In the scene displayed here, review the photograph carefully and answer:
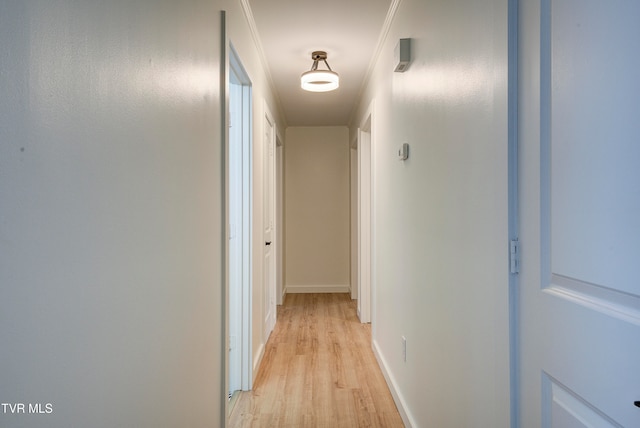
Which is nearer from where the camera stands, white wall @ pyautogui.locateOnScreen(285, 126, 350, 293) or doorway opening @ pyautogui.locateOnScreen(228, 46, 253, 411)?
doorway opening @ pyautogui.locateOnScreen(228, 46, 253, 411)

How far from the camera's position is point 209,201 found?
1698mm

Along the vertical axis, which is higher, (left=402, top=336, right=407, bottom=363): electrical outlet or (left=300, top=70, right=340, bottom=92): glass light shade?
(left=300, top=70, right=340, bottom=92): glass light shade

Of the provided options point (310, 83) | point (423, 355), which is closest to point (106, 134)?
point (423, 355)

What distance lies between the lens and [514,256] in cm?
106

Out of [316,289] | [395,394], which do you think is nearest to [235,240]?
[395,394]

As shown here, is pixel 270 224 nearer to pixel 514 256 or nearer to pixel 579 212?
pixel 514 256

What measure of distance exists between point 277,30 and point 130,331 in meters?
2.40

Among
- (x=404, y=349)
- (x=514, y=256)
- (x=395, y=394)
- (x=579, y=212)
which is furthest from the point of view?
(x=395, y=394)

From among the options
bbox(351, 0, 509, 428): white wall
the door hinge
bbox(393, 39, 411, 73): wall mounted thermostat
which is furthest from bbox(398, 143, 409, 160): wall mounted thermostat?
the door hinge

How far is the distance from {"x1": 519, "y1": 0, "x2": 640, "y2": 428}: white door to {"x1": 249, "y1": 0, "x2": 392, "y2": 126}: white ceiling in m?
1.76

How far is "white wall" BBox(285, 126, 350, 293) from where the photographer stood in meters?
5.91

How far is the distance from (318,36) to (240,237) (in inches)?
58.8

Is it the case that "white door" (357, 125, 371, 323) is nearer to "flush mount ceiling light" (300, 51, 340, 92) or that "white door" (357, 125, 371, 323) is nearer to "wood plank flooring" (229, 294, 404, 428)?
"wood plank flooring" (229, 294, 404, 428)

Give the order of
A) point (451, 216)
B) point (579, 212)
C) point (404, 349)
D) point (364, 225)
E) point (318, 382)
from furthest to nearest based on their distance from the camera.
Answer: point (364, 225)
point (318, 382)
point (404, 349)
point (451, 216)
point (579, 212)
